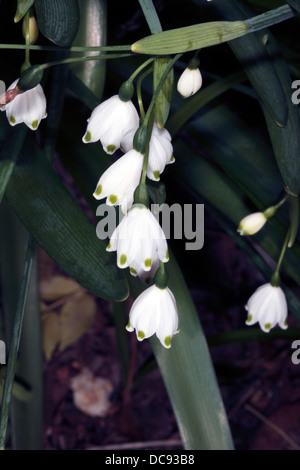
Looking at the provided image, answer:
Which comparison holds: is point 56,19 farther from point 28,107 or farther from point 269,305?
point 269,305

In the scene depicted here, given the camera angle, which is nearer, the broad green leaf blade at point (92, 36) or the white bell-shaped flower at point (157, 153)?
the white bell-shaped flower at point (157, 153)

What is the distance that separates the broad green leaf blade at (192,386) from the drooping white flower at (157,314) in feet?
0.59

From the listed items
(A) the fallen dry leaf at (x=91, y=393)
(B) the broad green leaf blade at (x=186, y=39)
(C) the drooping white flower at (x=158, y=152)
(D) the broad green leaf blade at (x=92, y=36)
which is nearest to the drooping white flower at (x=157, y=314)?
(C) the drooping white flower at (x=158, y=152)

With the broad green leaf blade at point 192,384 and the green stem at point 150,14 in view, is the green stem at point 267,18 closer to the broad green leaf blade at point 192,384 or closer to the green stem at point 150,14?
the green stem at point 150,14

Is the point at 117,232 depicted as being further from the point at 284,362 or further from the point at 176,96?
the point at 284,362

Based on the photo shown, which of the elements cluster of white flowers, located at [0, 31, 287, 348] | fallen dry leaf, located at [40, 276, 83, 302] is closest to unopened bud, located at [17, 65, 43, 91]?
cluster of white flowers, located at [0, 31, 287, 348]

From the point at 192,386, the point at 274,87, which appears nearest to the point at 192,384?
the point at 192,386

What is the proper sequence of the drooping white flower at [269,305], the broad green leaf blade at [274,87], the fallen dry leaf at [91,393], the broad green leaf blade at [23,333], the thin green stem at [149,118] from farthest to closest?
1. the fallen dry leaf at [91,393]
2. the broad green leaf blade at [23,333]
3. the drooping white flower at [269,305]
4. the broad green leaf blade at [274,87]
5. the thin green stem at [149,118]

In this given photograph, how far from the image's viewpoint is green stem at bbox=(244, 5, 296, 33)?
46 centimetres

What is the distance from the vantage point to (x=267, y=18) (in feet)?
1.53

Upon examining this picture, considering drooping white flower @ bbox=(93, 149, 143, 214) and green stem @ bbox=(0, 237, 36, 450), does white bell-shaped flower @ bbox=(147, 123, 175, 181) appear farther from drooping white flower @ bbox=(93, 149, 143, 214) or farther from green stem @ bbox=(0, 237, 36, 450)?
green stem @ bbox=(0, 237, 36, 450)

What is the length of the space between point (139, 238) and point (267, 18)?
0.68ft

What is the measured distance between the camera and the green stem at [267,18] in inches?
18.1

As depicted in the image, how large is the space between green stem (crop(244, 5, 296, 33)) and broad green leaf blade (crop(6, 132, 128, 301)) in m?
0.26
